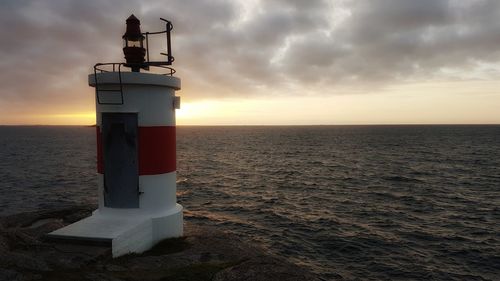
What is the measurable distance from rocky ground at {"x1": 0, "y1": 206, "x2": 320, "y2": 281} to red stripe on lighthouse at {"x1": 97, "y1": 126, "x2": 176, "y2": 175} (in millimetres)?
2081

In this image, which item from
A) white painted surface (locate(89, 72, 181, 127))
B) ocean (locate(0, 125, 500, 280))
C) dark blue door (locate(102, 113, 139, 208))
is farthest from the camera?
ocean (locate(0, 125, 500, 280))

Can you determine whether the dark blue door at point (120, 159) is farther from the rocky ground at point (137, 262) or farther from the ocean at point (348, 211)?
the ocean at point (348, 211)

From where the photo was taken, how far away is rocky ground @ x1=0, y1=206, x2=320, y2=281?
7445 millimetres

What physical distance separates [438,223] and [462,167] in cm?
3377

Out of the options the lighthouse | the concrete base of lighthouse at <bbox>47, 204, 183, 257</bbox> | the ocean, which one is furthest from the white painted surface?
the ocean

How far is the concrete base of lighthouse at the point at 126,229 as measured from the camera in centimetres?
891

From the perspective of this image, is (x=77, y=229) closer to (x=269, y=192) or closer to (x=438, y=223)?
(x=438, y=223)

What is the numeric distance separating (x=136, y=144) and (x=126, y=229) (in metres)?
2.29

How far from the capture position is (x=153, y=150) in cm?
1062

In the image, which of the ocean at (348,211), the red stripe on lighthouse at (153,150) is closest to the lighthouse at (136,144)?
the red stripe on lighthouse at (153,150)

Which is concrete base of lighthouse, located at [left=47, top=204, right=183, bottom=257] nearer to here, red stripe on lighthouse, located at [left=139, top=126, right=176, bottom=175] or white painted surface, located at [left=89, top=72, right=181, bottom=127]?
red stripe on lighthouse, located at [left=139, top=126, right=176, bottom=175]

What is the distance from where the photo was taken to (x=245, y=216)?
74.3ft

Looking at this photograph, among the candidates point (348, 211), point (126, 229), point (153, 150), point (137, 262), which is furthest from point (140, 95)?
point (348, 211)

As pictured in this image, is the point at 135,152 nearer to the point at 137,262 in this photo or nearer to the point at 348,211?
the point at 137,262
